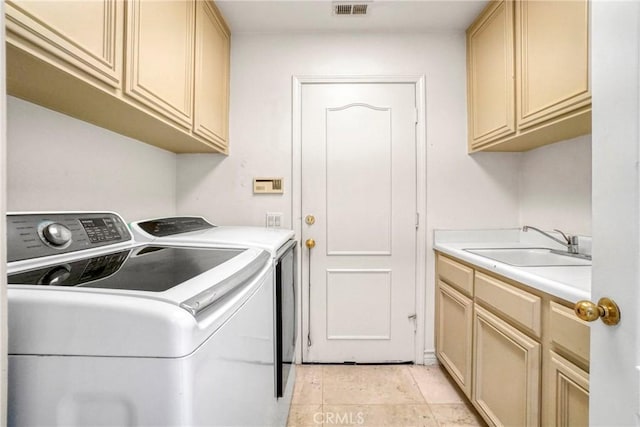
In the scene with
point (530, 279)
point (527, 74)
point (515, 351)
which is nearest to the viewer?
point (530, 279)

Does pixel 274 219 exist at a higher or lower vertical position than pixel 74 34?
lower

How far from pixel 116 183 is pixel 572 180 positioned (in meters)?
2.49

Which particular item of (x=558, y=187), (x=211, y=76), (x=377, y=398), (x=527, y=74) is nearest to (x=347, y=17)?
(x=211, y=76)

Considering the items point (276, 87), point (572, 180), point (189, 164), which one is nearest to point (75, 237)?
point (189, 164)

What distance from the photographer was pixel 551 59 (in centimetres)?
128

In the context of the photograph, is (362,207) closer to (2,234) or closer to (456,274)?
(456,274)

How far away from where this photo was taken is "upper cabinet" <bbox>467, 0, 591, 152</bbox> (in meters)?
1.17

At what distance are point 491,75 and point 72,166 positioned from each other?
2.25m

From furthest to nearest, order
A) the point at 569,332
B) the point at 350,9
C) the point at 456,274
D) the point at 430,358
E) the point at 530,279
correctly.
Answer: the point at 430,358 → the point at 350,9 → the point at 456,274 → the point at 530,279 → the point at 569,332

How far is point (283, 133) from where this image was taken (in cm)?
202

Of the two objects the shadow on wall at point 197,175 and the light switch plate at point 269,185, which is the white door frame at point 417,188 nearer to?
the light switch plate at point 269,185

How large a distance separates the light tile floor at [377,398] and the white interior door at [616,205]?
111 cm

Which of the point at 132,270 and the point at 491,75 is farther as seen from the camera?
the point at 491,75

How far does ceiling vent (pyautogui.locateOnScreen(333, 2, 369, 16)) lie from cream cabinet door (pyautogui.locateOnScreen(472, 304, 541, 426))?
1861mm
